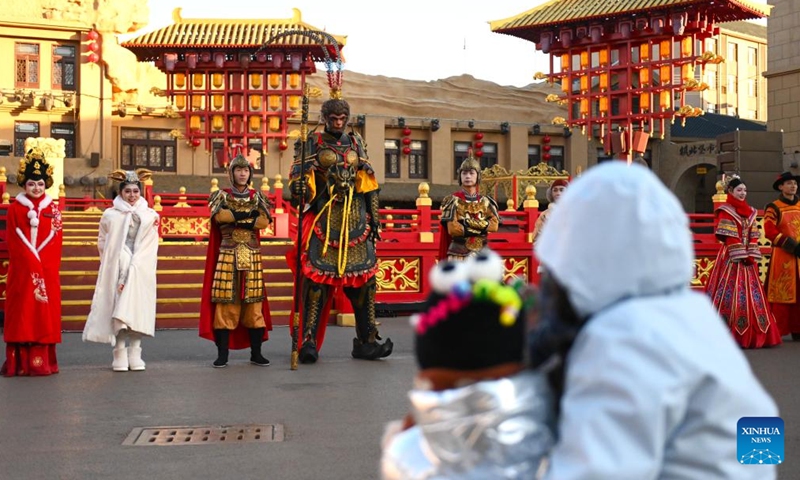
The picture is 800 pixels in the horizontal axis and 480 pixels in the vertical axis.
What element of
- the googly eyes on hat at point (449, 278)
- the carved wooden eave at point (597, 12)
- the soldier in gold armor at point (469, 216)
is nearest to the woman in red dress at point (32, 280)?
the soldier in gold armor at point (469, 216)

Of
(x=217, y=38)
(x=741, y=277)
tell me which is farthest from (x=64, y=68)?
(x=741, y=277)

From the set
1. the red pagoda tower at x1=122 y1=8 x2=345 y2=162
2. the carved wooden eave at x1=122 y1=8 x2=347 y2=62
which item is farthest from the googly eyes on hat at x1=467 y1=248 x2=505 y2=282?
the red pagoda tower at x1=122 y1=8 x2=345 y2=162

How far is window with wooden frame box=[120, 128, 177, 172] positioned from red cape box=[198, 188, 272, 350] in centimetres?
2489

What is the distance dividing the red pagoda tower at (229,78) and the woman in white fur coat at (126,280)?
70.7ft

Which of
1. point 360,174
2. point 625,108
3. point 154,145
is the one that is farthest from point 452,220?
point 154,145

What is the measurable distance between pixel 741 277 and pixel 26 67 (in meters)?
27.4

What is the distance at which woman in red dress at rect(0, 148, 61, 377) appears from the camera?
8680 mm

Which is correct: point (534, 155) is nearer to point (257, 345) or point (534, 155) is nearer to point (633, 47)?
point (633, 47)

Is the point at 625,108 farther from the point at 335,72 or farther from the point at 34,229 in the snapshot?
the point at 34,229

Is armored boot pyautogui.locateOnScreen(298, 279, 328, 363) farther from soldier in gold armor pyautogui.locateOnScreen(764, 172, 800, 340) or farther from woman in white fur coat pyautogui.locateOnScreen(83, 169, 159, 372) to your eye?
soldier in gold armor pyautogui.locateOnScreen(764, 172, 800, 340)

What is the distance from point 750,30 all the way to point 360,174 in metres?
45.7

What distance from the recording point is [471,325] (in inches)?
73.1

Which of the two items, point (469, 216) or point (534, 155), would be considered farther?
point (534, 155)

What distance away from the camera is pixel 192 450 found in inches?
223
